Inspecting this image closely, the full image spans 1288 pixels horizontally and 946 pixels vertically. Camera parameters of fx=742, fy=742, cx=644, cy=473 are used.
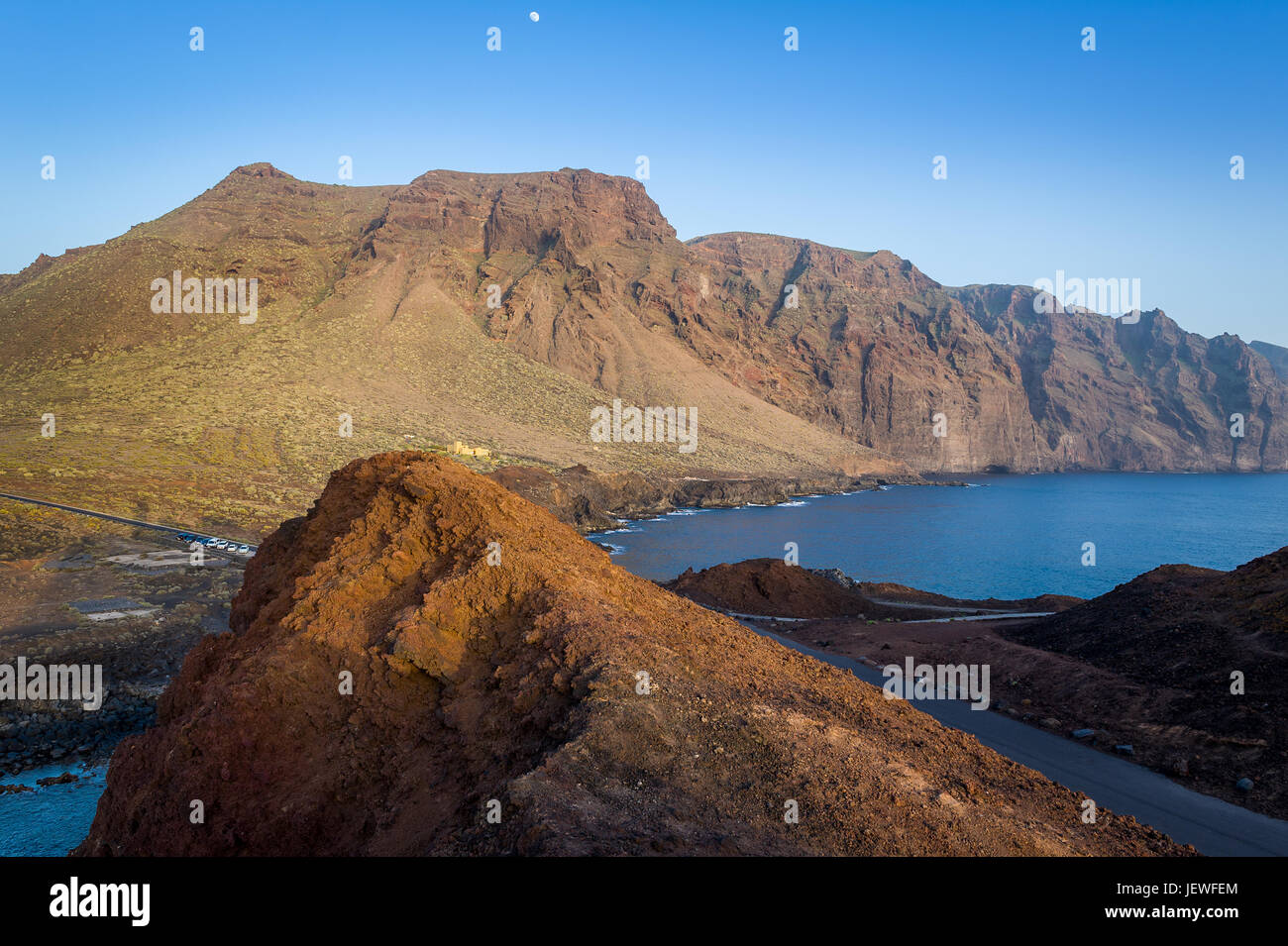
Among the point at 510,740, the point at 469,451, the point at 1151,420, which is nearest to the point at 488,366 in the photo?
the point at 469,451

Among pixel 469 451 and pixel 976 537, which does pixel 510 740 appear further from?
pixel 976 537

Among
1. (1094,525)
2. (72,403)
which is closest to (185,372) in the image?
(72,403)

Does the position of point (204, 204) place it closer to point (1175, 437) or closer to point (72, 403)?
point (72, 403)

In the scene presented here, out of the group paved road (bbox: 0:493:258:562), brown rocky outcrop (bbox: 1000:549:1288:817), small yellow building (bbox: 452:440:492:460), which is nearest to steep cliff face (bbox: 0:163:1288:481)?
small yellow building (bbox: 452:440:492:460)

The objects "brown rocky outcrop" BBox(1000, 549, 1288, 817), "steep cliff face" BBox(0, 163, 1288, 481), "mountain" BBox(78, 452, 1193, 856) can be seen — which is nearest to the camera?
"mountain" BBox(78, 452, 1193, 856)

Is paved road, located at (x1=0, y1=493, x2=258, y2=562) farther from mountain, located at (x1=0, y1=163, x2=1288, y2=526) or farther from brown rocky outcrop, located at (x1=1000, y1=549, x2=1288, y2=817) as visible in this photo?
brown rocky outcrop, located at (x1=1000, y1=549, x2=1288, y2=817)
